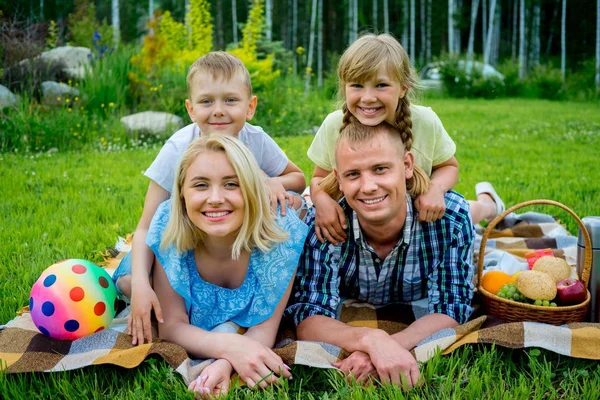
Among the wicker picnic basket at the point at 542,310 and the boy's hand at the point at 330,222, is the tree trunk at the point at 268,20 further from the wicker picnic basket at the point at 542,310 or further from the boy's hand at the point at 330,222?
the wicker picnic basket at the point at 542,310

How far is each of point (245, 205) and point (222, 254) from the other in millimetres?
367

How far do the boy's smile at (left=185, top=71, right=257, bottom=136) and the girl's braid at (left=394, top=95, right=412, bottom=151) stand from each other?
0.96 metres

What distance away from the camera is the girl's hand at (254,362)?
8.16 ft

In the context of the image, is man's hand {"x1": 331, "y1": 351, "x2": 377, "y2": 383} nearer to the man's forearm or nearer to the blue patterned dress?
the man's forearm

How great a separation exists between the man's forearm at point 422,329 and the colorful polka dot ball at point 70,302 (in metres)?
1.48

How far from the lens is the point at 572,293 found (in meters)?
2.93

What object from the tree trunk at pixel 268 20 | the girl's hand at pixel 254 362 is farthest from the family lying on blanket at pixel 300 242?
the tree trunk at pixel 268 20

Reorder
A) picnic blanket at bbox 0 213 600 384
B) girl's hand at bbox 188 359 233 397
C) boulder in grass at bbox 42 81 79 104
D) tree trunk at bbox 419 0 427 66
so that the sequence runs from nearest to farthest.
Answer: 1. girl's hand at bbox 188 359 233 397
2. picnic blanket at bbox 0 213 600 384
3. boulder in grass at bbox 42 81 79 104
4. tree trunk at bbox 419 0 427 66

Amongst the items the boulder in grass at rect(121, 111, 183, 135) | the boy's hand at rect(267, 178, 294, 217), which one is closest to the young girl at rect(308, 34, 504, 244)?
the boy's hand at rect(267, 178, 294, 217)

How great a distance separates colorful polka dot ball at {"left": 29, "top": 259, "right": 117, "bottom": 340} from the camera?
111 inches

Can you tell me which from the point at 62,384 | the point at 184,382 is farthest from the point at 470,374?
the point at 62,384

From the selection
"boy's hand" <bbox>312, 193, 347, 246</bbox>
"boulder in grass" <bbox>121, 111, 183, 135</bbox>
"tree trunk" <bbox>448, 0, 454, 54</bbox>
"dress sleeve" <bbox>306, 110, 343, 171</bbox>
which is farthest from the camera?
"tree trunk" <bbox>448, 0, 454, 54</bbox>

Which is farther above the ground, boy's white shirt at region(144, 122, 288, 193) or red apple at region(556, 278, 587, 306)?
boy's white shirt at region(144, 122, 288, 193)

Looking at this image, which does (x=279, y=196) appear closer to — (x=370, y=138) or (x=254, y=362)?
(x=370, y=138)
